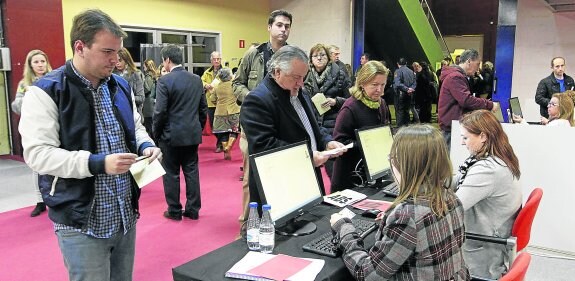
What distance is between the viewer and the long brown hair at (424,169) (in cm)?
157

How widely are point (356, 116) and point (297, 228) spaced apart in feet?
3.69

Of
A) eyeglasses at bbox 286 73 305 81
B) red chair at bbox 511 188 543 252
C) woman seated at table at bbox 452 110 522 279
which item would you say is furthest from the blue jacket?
red chair at bbox 511 188 543 252

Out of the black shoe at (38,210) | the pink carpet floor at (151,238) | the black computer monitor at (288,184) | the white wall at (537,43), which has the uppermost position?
the white wall at (537,43)

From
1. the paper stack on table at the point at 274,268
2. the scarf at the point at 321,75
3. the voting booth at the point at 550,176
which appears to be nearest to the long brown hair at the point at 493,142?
the paper stack on table at the point at 274,268

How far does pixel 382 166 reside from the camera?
9.82 ft

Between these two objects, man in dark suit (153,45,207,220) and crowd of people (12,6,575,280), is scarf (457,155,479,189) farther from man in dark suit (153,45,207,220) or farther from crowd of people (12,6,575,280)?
man in dark suit (153,45,207,220)

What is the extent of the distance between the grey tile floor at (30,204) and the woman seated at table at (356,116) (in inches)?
56.4

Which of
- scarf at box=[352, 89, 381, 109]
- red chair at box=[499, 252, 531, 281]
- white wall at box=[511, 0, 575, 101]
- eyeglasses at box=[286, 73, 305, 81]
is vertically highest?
white wall at box=[511, 0, 575, 101]

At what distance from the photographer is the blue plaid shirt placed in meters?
1.71

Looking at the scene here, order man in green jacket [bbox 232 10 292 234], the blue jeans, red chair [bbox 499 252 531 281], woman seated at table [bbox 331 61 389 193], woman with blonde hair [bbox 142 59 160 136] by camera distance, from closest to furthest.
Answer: red chair [bbox 499 252 531 281] → the blue jeans → woman seated at table [bbox 331 61 389 193] → man in green jacket [bbox 232 10 292 234] → woman with blonde hair [bbox 142 59 160 136]

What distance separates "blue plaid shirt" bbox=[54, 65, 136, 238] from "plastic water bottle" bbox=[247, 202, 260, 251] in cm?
48

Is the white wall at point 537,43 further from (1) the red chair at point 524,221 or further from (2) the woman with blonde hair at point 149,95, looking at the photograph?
(1) the red chair at point 524,221

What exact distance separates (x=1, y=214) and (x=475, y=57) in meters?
4.80

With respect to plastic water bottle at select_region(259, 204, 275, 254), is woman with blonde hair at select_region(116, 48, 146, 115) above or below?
above
